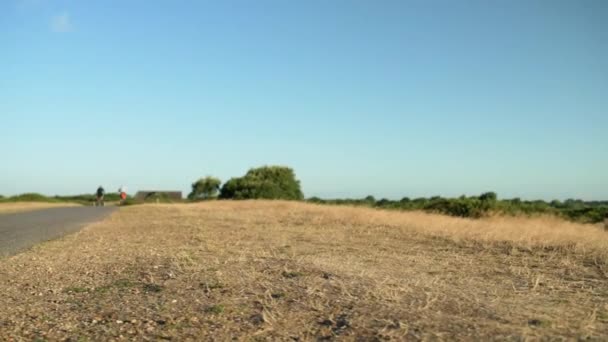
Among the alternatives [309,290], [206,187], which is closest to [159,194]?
[206,187]

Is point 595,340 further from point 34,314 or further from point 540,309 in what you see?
point 34,314

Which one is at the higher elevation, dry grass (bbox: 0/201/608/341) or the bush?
the bush

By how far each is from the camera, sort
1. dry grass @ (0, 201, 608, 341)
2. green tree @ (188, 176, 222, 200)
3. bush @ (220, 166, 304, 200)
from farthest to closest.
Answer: green tree @ (188, 176, 222, 200) → bush @ (220, 166, 304, 200) → dry grass @ (0, 201, 608, 341)

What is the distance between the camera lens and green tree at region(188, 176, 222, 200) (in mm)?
91188

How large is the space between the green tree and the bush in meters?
12.4

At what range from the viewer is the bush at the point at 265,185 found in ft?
226

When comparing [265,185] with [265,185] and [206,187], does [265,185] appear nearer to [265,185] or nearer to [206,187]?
[265,185]

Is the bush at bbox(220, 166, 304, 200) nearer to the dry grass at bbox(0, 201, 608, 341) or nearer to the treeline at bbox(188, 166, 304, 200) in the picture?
the treeline at bbox(188, 166, 304, 200)

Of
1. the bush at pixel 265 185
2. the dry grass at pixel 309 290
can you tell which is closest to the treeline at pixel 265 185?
the bush at pixel 265 185

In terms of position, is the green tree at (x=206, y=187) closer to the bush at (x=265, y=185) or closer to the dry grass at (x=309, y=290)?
the bush at (x=265, y=185)

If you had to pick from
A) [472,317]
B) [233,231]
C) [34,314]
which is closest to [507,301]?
[472,317]

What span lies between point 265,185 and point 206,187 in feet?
79.6

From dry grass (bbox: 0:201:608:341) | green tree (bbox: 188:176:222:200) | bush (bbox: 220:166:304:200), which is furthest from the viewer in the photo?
green tree (bbox: 188:176:222:200)

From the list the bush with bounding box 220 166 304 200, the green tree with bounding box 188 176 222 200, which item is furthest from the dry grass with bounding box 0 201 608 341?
the green tree with bounding box 188 176 222 200
